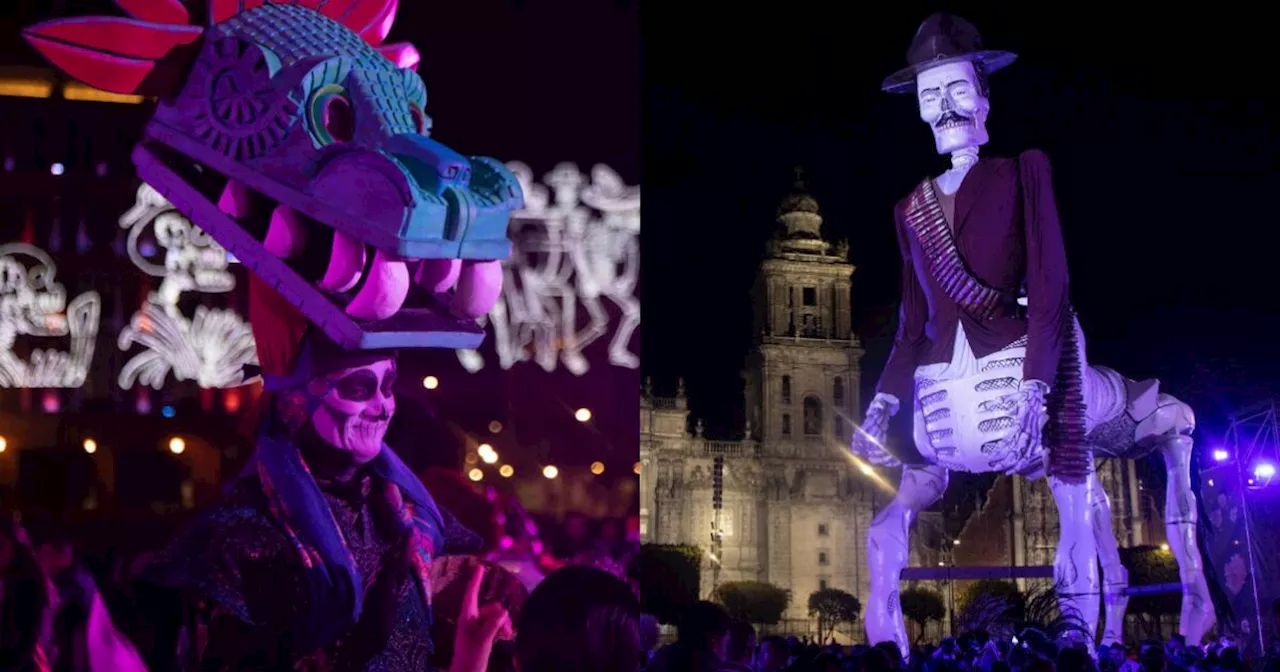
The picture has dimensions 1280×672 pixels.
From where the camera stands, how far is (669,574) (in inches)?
1347

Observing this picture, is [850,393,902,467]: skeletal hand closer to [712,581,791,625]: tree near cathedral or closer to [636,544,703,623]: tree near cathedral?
[636,544,703,623]: tree near cathedral

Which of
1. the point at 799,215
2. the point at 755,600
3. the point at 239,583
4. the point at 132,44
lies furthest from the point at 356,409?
the point at 799,215

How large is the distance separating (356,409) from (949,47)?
3968 millimetres

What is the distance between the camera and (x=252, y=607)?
5188mm

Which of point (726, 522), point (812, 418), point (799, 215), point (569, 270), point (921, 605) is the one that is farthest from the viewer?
point (812, 418)

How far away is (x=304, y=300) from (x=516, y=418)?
106cm

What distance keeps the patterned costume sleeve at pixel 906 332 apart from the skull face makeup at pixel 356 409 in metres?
3.32

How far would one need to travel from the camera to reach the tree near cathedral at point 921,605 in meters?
37.0

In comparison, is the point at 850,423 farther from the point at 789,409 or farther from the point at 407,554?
the point at 407,554

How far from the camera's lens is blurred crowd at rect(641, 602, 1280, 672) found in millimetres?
3545

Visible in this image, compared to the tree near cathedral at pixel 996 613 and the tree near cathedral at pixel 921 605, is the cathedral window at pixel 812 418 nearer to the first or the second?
the tree near cathedral at pixel 921 605

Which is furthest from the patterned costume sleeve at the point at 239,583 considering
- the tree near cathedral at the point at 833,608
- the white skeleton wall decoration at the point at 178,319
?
the tree near cathedral at the point at 833,608

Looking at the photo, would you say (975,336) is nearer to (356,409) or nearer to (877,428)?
(877,428)

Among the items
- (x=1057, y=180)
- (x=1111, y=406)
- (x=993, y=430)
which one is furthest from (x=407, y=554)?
(x=1057, y=180)
